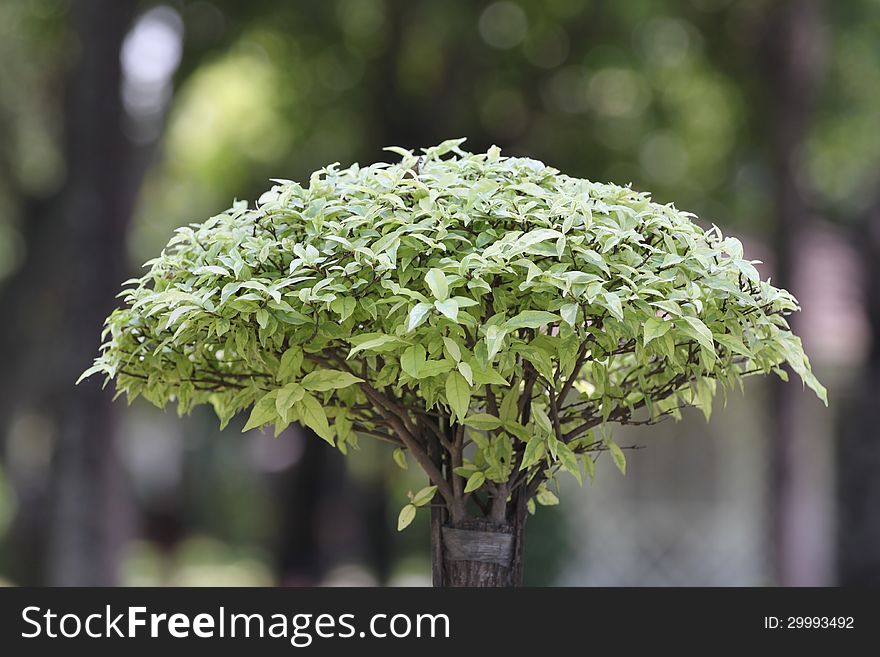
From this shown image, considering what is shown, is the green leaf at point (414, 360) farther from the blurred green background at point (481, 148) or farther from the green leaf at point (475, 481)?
the blurred green background at point (481, 148)

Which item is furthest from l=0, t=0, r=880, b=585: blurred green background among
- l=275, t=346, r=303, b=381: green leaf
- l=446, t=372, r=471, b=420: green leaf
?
l=446, t=372, r=471, b=420: green leaf

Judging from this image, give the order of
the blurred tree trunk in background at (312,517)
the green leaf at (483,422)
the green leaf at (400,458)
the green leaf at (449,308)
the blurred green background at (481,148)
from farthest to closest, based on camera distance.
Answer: the blurred tree trunk in background at (312,517) → the blurred green background at (481,148) → the green leaf at (400,458) → the green leaf at (483,422) → the green leaf at (449,308)

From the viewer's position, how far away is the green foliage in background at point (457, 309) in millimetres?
2066

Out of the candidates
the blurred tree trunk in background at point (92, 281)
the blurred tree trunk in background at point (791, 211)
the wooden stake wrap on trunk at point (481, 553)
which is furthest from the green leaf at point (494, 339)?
the blurred tree trunk in background at point (791, 211)

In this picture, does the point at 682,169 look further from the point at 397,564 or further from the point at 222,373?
the point at 222,373

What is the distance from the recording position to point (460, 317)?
2021 millimetres

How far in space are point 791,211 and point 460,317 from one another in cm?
651

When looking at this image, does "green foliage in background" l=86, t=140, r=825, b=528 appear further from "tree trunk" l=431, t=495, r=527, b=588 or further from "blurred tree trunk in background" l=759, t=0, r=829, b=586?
"blurred tree trunk in background" l=759, t=0, r=829, b=586

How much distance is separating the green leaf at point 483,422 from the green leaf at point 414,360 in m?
0.34

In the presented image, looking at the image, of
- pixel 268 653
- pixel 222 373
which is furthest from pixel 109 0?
pixel 268 653

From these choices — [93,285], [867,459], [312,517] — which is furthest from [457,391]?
[867,459]

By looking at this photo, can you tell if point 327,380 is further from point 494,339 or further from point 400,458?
point 400,458

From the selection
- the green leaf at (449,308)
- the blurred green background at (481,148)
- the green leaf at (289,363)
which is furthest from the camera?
the blurred green background at (481,148)

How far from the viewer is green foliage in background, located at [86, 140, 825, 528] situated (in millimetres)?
2066
